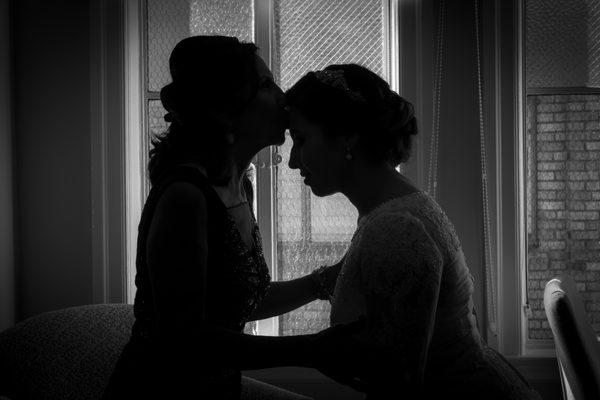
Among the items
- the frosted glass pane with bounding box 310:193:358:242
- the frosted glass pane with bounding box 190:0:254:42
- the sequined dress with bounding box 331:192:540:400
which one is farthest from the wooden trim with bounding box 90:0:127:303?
the sequined dress with bounding box 331:192:540:400

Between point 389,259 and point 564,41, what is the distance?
1.70 meters

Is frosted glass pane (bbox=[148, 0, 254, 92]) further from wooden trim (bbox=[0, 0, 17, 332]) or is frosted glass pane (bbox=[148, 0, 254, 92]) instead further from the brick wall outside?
the brick wall outside

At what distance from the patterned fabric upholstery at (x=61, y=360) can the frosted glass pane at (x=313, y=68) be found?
2.25 ft

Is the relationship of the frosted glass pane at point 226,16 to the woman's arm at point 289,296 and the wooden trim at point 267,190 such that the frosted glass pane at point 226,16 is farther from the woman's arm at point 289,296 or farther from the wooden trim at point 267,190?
the woman's arm at point 289,296

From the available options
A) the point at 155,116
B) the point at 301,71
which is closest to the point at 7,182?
the point at 155,116

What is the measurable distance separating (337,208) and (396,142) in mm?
1086

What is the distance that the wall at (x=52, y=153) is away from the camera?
2.47m

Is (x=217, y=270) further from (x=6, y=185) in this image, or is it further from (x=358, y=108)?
(x=6, y=185)

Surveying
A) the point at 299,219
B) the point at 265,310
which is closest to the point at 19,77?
the point at 299,219

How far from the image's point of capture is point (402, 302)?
1.19 metres

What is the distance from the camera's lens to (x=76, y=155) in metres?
2.48

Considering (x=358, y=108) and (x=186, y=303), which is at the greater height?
(x=358, y=108)

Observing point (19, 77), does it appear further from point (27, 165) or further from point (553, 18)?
point (553, 18)

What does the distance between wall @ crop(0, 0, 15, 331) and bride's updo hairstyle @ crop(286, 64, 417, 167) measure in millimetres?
1546
